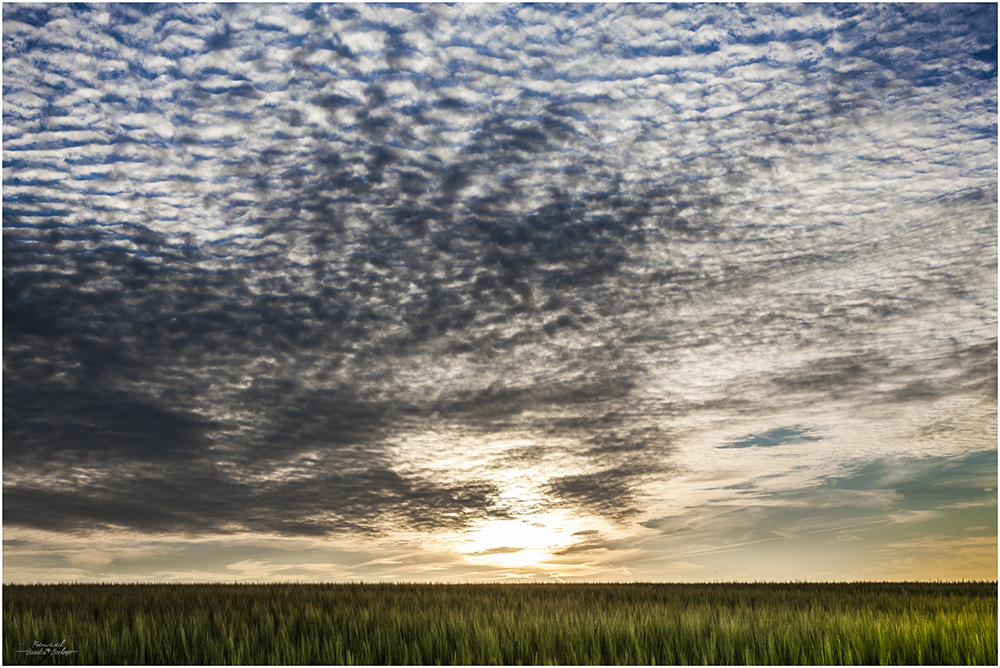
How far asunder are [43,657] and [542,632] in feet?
21.1

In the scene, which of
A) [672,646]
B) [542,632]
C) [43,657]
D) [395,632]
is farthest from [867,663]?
[43,657]

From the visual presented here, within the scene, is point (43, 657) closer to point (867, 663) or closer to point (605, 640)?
point (605, 640)

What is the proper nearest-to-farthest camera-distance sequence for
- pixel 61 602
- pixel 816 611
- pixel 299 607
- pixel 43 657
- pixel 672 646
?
pixel 43 657 → pixel 672 646 → pixel 816 611 → pixel 299 607 → pixel 61 602

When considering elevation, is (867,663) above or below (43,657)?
below

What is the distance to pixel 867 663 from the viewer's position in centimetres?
845
